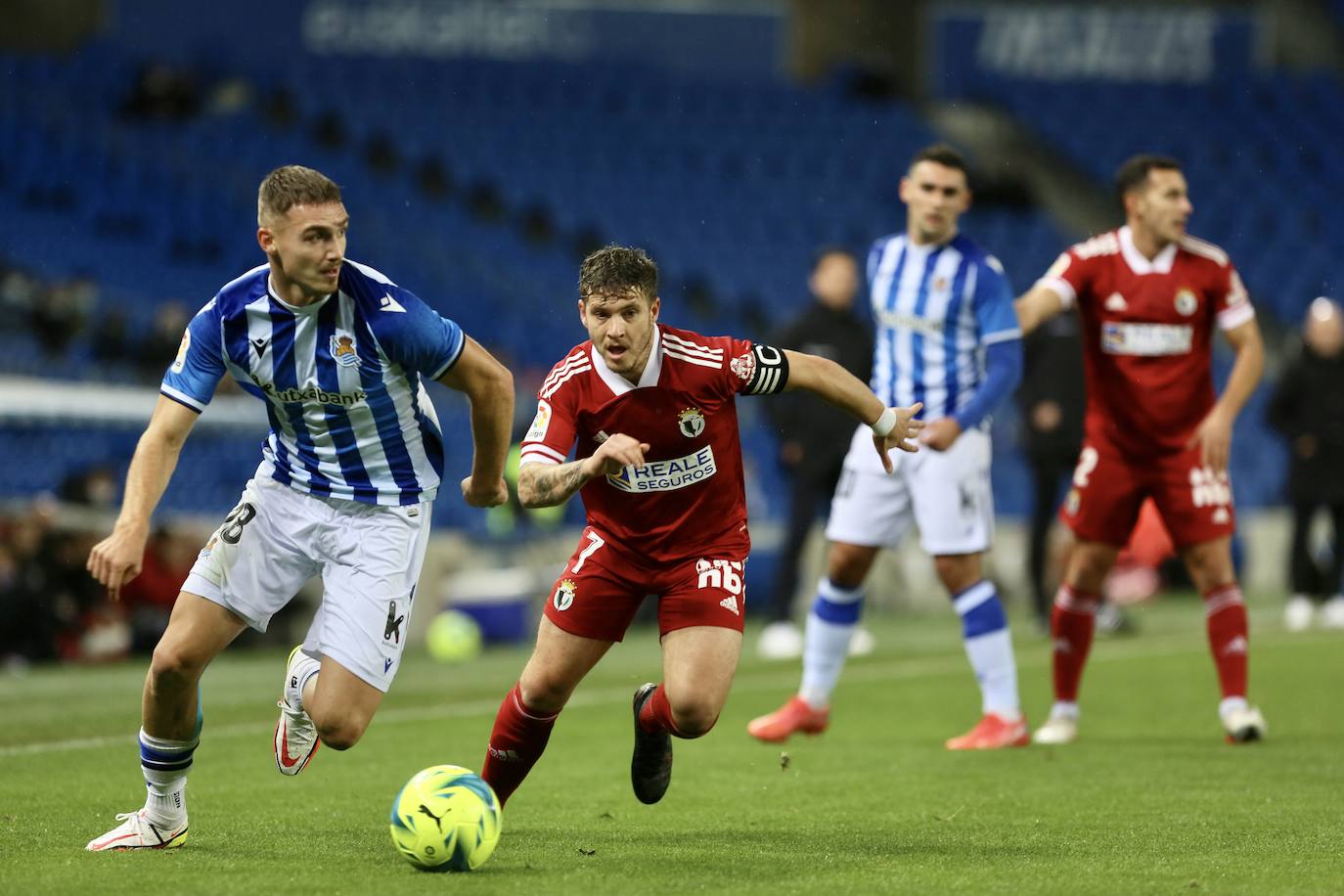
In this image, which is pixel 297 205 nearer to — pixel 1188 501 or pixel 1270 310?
pixel 1188 501

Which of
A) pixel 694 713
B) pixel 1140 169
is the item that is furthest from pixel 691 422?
pixel 1140 169

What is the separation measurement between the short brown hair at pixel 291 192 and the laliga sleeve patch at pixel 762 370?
1.32 meters

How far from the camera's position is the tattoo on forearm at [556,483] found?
489cm

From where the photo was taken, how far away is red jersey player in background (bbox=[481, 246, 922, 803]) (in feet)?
18.0

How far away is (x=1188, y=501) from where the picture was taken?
7.91 m

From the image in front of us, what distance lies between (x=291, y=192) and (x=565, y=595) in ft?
4.87

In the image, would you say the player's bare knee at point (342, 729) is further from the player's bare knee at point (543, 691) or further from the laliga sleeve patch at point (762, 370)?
the laliga sleeve patch at point (762, 370)

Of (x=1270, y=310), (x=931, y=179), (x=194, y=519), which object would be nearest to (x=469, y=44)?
(x=1270, y=310)

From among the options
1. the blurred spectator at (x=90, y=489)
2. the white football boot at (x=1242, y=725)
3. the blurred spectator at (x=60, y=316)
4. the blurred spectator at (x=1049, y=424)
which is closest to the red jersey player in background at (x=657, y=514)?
the white football boot at (x=1242, y=725)

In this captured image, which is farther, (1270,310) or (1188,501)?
(1270,310)

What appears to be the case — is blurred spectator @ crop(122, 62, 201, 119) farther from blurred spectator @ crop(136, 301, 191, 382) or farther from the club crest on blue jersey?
the club crest on blue jersey

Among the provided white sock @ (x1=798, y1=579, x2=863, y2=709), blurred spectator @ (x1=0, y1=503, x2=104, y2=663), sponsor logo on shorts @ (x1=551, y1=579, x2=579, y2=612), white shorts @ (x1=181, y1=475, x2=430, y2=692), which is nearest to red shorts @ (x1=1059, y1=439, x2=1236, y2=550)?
white sock @ (x1=798, y1=579, x2=863, y2=709)

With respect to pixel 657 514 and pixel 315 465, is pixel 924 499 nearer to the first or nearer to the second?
pixel 657 514

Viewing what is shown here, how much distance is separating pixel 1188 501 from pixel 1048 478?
5217mm
